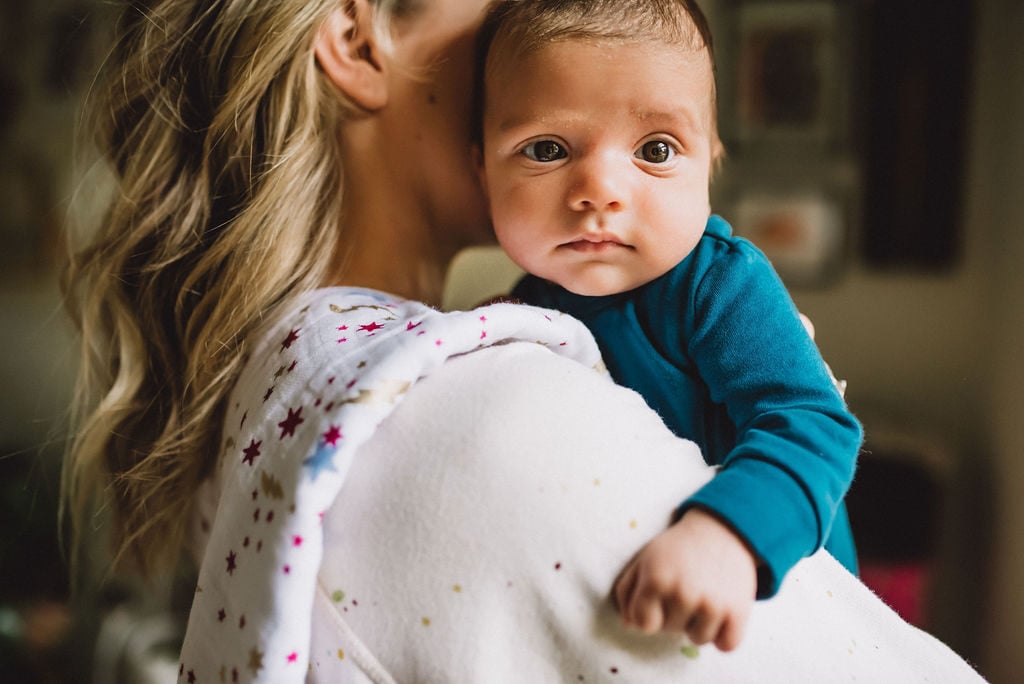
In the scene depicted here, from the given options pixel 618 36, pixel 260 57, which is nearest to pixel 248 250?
pixel 260 57

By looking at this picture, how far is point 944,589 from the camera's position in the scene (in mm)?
2465

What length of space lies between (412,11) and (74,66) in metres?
2.71

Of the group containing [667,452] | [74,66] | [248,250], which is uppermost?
[74,66]

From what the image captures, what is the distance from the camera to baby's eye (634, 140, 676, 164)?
683 millimetres

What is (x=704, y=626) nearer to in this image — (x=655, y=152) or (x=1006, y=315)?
(x=655, y=152)

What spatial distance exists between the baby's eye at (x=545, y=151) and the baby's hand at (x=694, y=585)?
33 centimetres

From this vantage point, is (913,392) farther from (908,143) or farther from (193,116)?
(193,116)

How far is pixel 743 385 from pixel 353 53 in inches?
18.7

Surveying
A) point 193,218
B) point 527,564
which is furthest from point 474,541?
point 193,218

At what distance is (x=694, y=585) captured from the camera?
1.57ft

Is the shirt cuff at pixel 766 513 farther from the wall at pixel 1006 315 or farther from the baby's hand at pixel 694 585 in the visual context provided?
the wall at pixel 1006 315

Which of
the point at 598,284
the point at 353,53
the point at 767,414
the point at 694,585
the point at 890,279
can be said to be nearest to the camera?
the point at 694,585

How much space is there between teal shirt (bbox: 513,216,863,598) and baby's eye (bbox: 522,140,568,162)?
14 centimetres

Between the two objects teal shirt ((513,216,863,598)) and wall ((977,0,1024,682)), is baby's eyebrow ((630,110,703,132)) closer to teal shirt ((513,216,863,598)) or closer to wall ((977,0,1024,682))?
teal shirt ((513,216,863,598))
